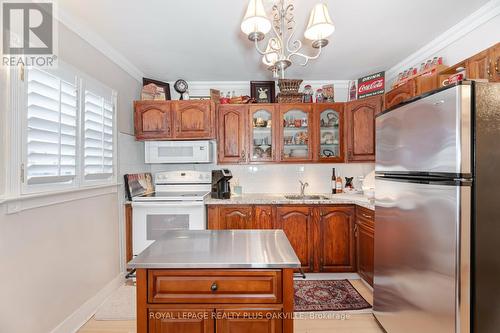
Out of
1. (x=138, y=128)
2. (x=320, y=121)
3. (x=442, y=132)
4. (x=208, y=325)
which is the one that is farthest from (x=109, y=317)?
(x=320, y=121)

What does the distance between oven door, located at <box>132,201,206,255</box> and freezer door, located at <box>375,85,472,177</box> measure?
200cm

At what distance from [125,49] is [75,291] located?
230 centimetres

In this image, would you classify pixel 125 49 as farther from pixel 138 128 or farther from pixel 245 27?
pixel 245 27

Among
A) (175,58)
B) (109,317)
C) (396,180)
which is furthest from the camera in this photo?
(175,58)

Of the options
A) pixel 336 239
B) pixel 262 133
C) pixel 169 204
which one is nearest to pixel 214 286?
pixel 169 204

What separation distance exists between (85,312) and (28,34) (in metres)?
2.20

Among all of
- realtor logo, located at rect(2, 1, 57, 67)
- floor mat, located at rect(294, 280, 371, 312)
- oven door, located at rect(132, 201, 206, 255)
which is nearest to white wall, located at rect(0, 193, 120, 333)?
oven door, located at rect(132, 201, 206, 255)

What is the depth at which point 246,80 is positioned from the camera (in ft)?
11.4

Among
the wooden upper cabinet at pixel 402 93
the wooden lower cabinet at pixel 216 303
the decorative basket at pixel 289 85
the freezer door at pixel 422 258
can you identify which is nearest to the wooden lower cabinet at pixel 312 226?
the freezer door at pixel 422 258

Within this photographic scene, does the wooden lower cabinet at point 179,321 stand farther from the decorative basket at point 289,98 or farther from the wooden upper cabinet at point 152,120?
the decorative basket at point 289,98

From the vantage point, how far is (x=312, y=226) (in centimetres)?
288

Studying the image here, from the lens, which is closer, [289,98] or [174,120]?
[174,120]

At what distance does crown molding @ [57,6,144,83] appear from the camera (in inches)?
77.2

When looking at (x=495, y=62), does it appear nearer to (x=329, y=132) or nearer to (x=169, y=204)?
(x=329, y=132)
